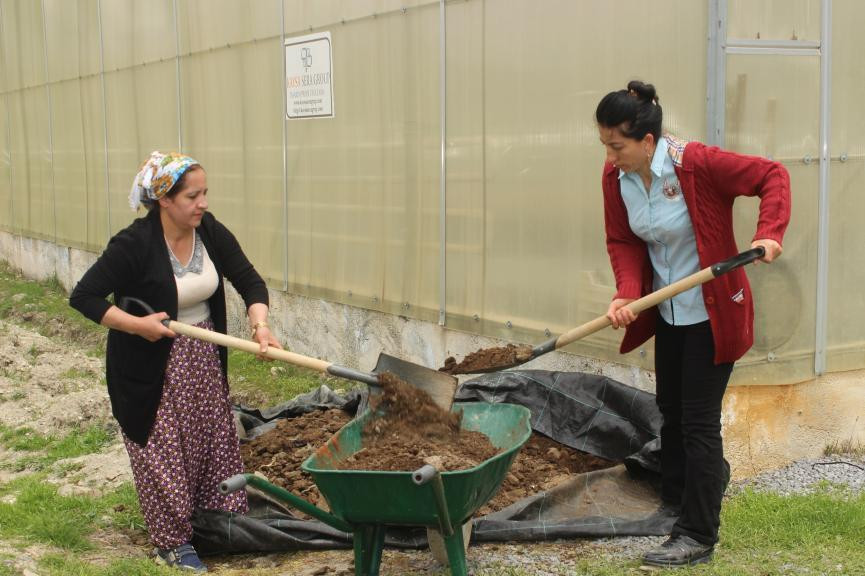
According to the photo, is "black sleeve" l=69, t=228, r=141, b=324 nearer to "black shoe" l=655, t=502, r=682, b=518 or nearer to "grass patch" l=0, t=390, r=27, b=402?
"black shoe" l=655, t=502, r=682, b=518

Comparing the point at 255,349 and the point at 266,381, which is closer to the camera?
the point at 255,349

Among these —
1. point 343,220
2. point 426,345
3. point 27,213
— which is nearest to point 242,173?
point 343,220

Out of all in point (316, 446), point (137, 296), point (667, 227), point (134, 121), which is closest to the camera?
point (667, 227)

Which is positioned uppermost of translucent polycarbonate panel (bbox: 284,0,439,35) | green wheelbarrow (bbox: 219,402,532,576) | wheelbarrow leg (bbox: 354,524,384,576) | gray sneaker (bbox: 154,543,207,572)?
translucent polycarbonate panel (bbox: 284,0,439,35)

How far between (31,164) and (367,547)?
43.5ft

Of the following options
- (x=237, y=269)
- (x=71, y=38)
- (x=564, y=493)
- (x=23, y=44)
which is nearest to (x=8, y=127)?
(x=23, y=44)

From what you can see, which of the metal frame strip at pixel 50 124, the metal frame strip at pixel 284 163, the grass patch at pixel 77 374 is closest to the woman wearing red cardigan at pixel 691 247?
the metal frame strip at pixel 284 163

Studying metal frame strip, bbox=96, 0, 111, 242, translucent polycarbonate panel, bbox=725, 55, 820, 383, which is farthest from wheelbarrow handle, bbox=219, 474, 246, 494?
metal frame strip, bbox=96, 0, 111, 242

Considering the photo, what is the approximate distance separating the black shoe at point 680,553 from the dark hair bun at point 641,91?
69.4 inches

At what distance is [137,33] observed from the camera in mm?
11430

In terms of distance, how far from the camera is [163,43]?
10805 millimetres

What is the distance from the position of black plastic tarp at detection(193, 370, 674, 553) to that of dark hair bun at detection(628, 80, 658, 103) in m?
1.78

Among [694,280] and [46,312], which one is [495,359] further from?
[46,312]

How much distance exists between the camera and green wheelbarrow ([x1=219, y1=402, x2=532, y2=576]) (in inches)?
140
